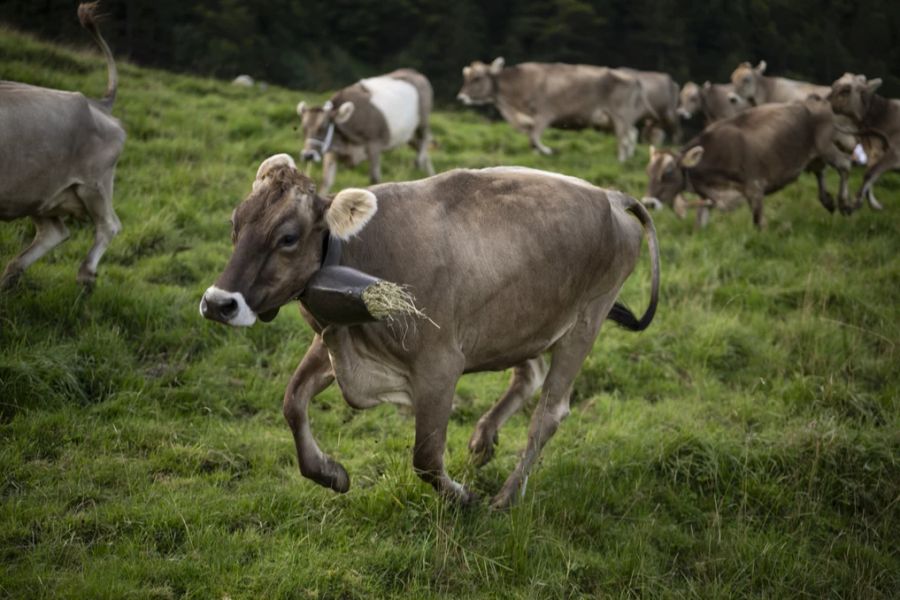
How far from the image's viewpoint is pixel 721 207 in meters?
11.9

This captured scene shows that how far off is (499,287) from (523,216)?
48 centimetres

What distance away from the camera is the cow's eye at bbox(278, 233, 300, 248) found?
4219 millimetres

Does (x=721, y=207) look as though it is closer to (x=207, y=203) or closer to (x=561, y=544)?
(x=207, y=203)

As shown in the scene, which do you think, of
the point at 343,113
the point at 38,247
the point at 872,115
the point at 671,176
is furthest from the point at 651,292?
the point at 872,115

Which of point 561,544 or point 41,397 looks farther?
point 41,397

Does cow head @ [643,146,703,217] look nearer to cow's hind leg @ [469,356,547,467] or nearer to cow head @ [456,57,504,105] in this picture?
cow head @ [456,57,504,105]

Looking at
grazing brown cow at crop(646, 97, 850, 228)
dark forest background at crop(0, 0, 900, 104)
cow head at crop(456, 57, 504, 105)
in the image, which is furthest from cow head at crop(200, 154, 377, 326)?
dark forest background at crop(0, 0, 900, 104)

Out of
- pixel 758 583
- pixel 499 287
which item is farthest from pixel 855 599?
pixel 499 287

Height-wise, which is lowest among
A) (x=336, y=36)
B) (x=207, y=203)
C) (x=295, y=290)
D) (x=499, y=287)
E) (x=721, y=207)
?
(x=336, y=36)

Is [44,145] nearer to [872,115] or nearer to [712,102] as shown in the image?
[872,115]

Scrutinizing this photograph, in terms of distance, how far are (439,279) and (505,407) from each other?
1393mm

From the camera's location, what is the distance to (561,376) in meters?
5.66

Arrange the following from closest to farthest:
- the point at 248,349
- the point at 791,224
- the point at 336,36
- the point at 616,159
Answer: the point at 248,349 < the point at 791,224 < the point at 616,159 < the point at 336,36

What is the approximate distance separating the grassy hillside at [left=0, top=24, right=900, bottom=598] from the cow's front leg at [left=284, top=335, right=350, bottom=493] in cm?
24
